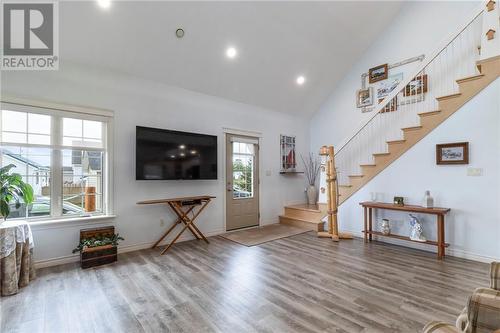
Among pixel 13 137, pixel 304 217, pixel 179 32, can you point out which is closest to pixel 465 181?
pixel 304 217

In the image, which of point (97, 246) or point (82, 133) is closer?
point (97, 246)

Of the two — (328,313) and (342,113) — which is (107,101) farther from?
(342,113)

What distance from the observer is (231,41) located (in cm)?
405

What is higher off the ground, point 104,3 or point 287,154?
point 104,3

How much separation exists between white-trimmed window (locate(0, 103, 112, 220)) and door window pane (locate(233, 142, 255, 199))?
98.8 inches

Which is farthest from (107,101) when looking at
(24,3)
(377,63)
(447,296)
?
(377,63)

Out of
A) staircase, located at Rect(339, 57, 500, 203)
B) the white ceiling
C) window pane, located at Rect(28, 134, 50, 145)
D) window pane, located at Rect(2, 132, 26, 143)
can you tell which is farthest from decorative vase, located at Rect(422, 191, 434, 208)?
window pane, located at Rect(2, 132, 26, 143)

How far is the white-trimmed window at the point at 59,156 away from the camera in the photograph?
3.19 m

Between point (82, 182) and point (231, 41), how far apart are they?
3.31 m

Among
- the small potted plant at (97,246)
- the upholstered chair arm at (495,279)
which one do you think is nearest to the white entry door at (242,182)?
the small potted plant at (97,246)

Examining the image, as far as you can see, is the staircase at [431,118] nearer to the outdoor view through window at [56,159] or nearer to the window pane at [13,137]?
the outdoor view through window at [56,159]

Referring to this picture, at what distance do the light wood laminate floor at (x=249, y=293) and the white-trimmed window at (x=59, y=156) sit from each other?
2.93ft

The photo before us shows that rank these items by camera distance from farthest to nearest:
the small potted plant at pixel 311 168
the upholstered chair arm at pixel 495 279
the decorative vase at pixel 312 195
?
the small potted plant at pixel 311 168, the decorative vase at pixel 312 195, the upholstered chair arm at pixel 495 279

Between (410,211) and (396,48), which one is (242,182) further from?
(396,48)
